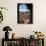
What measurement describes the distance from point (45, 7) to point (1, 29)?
142cm

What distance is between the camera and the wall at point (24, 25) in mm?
4586

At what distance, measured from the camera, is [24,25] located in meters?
4.62

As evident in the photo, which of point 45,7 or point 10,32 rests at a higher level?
point 45,7

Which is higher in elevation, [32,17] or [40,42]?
[32,17]

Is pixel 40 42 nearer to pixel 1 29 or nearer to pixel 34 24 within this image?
pixel 34 24

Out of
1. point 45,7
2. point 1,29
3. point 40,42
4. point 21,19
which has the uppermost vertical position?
point 45,7

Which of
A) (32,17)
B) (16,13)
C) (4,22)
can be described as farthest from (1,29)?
(32,17)

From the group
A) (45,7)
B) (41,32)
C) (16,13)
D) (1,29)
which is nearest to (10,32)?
(1,29)

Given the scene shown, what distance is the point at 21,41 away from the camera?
14.4 feet

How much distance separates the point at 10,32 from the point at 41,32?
89 centimetres

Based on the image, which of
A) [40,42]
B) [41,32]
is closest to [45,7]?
[41,32]

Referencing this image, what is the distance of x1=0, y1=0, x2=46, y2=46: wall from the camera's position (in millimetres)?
4586

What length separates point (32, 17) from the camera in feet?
15.1

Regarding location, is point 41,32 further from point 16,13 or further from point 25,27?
point 16,13
